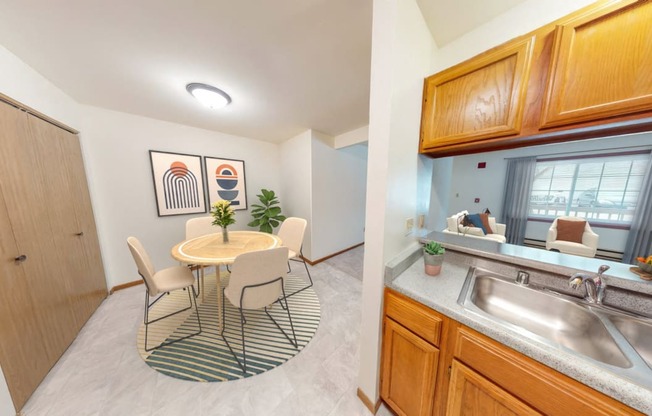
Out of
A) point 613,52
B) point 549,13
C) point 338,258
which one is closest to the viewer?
point 613,52

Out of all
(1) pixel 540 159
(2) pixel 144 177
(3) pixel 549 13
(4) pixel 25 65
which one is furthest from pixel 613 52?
(2) pixel 144 177

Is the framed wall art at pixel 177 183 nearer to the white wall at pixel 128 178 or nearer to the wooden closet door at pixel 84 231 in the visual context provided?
the white wall at pixel 128 178

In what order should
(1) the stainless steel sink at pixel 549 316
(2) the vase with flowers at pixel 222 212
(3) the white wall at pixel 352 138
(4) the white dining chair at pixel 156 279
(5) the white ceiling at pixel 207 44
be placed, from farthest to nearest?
(3) the white wall at pixel 352 138
(2) the vase with flowers at pixel 222 212
(4) the white dining chair at pixel 156 279
(5) the white ceiling at pixel 207 44
(1) the stainless steel sink at pixel 549 316

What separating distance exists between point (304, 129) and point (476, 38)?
214 cm

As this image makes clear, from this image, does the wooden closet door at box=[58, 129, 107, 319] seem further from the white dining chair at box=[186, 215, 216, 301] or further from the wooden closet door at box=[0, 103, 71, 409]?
the white dining chair at box=[186, 215, 216, 301]

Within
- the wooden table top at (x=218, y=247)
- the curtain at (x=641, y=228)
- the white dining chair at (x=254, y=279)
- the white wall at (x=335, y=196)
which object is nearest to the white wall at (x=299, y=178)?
the white wall at (x=335, y=196)

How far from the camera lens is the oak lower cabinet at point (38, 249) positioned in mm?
1156

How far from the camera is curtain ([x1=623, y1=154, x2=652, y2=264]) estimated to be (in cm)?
133

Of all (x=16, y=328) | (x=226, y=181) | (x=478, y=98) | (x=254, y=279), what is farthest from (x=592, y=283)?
(x=226, y=181)

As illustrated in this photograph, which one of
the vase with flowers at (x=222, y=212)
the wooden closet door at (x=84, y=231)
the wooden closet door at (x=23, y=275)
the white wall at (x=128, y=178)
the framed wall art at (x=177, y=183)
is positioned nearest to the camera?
the wooden closet door at (x=23, y=275)

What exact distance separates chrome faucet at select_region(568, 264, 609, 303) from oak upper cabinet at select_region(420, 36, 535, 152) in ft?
2.43

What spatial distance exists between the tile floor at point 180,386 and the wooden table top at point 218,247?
2.72 ft

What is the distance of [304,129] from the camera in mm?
2857

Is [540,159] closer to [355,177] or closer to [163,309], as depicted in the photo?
[355,177]
